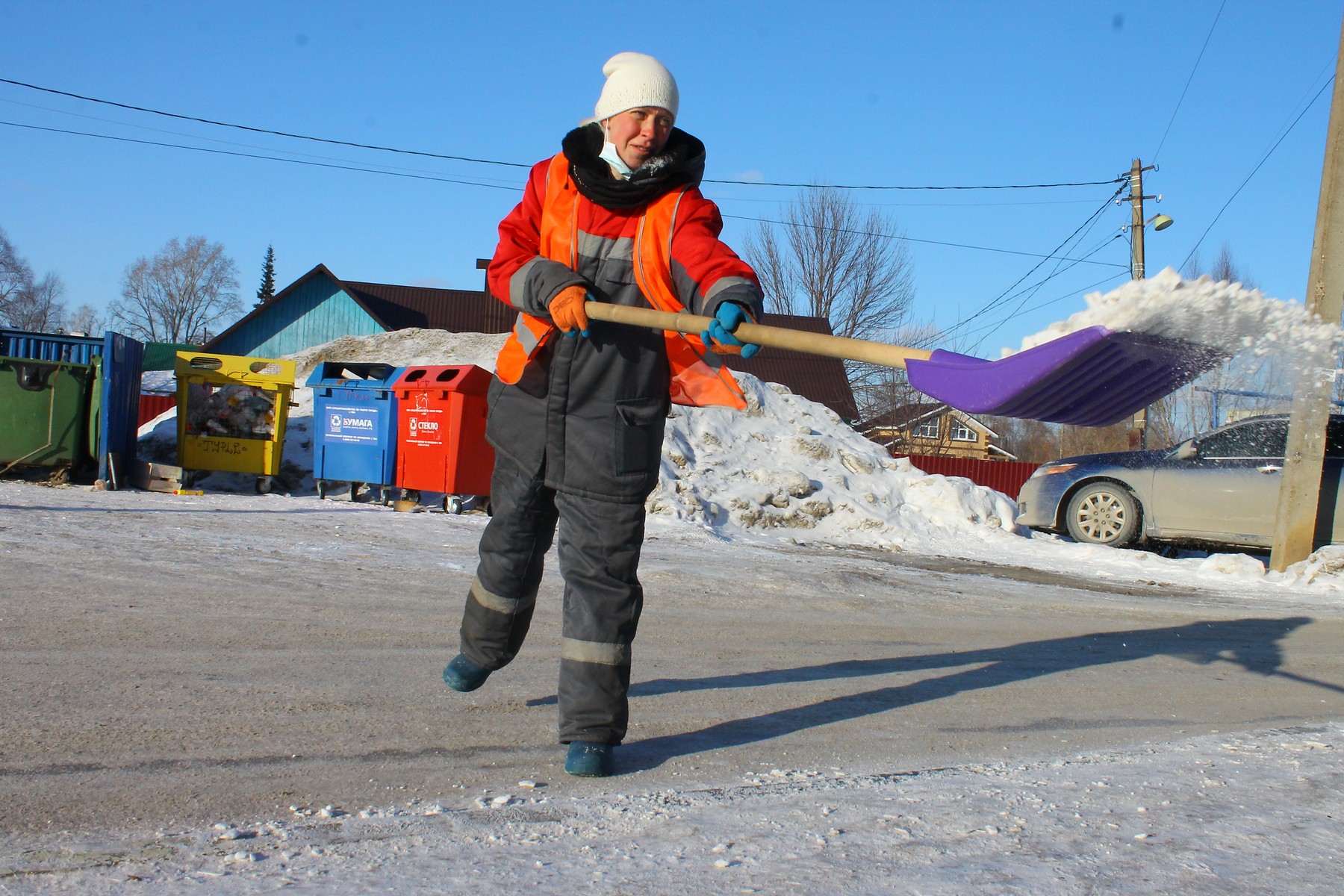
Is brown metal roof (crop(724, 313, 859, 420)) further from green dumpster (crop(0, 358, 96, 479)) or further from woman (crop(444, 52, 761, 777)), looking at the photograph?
woman (crop(444, 52, 761, 777))

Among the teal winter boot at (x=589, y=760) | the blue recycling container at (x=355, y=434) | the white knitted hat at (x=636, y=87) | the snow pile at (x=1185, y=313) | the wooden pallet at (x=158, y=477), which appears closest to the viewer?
the teal winter boot at (x=589, y=760)

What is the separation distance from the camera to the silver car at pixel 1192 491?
10734 mm

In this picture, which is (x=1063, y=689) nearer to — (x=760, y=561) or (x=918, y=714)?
(x=918, y=714)

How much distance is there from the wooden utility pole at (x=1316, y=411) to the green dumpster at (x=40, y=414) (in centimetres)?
1240

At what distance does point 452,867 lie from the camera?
6.41 feet

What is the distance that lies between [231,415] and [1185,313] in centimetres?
1135

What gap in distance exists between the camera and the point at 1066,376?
137 inches

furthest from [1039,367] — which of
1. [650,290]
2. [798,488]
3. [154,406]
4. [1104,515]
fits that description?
[154,406]

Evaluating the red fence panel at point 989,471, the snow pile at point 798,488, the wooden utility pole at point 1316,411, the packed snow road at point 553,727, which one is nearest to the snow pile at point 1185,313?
the packed snow road at point 553,727

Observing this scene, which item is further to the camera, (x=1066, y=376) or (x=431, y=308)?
(x=431, y=308)

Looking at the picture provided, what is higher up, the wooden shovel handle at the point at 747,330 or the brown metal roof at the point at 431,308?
the brown metal roof at the point at 431,308

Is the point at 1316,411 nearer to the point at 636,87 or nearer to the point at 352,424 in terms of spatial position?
the point at 636,87

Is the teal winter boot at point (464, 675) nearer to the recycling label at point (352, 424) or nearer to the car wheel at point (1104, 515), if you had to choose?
the recycling label at point (352, 424)

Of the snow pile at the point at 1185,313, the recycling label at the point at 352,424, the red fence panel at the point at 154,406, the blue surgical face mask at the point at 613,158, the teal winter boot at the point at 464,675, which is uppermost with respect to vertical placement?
the blue surgical face mask at the point at 613,158
